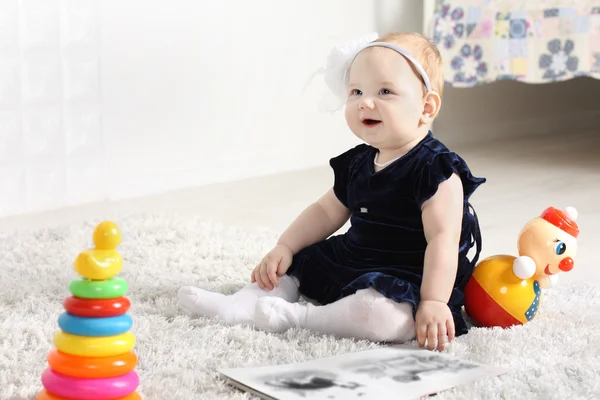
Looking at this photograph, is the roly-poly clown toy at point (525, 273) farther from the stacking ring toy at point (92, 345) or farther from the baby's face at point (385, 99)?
the stacking ring toy at point (92, 345)

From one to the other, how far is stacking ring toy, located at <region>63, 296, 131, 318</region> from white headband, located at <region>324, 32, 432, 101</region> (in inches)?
22.1

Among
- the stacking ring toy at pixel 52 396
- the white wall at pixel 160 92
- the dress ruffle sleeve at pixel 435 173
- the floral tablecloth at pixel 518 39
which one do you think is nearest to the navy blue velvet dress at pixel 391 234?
the dress ruffle sleeve at pixel 435 173

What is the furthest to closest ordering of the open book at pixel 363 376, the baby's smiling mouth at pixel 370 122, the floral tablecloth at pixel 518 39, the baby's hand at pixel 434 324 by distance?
the floral tablecloth at pixel 518 39
the baby's smiling mouth at pixel 370 122
the baby's hand at pixel 434 324
the open book at pixel 363 376

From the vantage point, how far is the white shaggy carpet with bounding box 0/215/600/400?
961 mm

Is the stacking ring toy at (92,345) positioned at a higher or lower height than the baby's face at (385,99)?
lower

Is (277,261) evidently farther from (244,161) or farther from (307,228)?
(244,161)

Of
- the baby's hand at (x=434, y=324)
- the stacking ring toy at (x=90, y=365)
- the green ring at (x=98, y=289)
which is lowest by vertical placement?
the baby's hand at (x=434, y=324)

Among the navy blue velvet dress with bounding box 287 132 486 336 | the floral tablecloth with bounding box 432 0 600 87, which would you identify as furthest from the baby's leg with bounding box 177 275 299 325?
the floral tablecloth with bounding box 432 0 600 87

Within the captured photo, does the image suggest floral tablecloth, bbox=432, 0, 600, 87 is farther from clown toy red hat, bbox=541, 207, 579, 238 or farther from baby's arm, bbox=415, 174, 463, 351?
baby's arm, bbox=415, 174, 463, 351

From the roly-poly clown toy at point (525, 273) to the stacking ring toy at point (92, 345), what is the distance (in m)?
0.56

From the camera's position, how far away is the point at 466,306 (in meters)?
1.25

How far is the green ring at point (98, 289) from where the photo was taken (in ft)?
2.67

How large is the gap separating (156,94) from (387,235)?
1310 mm

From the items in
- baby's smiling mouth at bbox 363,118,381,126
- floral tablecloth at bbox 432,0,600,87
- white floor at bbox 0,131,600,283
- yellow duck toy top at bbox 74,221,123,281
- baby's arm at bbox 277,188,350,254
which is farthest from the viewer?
floral tablecloth at bbox 432,0,600,87
